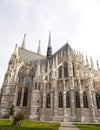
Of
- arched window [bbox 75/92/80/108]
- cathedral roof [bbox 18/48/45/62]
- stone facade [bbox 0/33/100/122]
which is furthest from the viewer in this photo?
cathedral roof [bbox 18/48/45/62]

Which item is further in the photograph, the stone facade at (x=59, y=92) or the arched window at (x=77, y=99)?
the arched window at (x=77, y=99)

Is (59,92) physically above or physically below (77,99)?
above

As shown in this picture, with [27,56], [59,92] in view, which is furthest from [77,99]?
[27,56]

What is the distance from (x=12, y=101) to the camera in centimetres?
3381

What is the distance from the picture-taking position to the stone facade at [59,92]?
91.9 ft

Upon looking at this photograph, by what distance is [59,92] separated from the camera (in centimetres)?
3098

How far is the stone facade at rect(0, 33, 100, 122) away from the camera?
28000mm

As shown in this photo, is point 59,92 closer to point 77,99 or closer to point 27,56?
point 77,99

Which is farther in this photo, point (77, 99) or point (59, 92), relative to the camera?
point (59, 92)

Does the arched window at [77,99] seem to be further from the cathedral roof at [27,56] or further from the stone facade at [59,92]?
the cathedral roof at [27,56]

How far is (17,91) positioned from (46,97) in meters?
9.32

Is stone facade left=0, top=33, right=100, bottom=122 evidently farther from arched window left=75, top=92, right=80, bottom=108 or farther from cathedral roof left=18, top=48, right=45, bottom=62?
cathedral roof left=18, top=48, right=45, bottom=62

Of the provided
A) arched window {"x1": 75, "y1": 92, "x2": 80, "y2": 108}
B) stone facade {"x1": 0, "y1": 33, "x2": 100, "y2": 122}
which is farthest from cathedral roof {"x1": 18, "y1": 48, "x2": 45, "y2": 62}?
arched window {"x1": 75, "y1": 92, "x2": 80, "y2": 108}

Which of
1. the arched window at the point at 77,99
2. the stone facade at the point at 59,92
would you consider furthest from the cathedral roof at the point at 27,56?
the arched window at the point at 77,99
